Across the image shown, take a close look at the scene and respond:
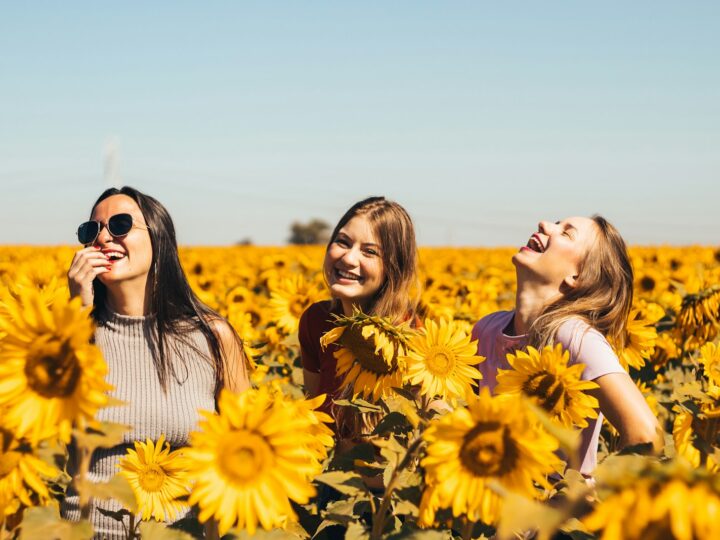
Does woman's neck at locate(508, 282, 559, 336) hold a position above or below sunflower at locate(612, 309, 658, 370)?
above

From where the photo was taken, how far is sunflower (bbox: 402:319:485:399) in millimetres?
2367

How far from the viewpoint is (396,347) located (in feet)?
8.04

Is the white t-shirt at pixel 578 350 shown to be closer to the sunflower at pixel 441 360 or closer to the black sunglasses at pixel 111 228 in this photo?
the sunflower at pixel 441 360

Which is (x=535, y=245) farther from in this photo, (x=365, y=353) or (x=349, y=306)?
(x=365, y=353)

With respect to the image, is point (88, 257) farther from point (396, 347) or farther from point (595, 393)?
point (595, 393)

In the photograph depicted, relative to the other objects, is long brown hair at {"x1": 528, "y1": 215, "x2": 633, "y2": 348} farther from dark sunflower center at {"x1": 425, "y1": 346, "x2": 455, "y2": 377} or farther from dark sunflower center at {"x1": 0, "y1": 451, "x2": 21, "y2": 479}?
dark sunflower center at {"x1": 0, "y1": 451, "x2": 21, "y2": 479}

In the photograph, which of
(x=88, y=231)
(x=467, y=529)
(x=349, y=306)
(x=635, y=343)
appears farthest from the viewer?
(x=349, y=306)

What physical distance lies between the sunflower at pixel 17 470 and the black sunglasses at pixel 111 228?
1.43 meters

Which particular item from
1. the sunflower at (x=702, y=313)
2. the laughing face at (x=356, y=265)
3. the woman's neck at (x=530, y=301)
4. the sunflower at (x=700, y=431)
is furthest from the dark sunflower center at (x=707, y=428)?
the sunflower at (x=702, y=313)

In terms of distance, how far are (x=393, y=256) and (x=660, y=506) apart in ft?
8.47

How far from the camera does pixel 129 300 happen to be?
10.1 feet

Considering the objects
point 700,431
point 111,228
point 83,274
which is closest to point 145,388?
point 83,274

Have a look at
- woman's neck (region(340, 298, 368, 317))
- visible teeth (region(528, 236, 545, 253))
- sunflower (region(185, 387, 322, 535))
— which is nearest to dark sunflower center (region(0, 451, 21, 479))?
sunflower (region(185, 387, 322, 535))

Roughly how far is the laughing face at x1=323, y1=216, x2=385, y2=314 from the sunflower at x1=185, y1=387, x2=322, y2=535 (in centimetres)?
196
